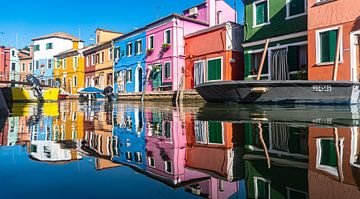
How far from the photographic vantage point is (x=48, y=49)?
47719 millimetres

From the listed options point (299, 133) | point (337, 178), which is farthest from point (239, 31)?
point (337, 178)

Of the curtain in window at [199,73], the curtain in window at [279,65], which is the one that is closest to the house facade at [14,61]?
the curtain in window at [199,73]

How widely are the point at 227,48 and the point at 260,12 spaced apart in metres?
3.39

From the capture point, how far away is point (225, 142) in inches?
140

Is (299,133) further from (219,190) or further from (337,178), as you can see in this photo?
(219,190)

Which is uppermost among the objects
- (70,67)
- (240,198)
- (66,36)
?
(66,36)

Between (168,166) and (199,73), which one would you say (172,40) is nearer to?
(199,73)

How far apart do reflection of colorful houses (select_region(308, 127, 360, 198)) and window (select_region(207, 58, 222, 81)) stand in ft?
56.3

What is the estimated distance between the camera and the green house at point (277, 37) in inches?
614

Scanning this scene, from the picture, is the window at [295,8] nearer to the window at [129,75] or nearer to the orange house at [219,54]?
the orange house at [219,54]

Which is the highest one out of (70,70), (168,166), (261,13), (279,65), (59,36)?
(59,36)

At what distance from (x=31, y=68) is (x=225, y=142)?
5448cm

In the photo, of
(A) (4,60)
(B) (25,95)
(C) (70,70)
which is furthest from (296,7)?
(A) (4,60)

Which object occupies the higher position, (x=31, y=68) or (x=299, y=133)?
(x=31, y=68)
